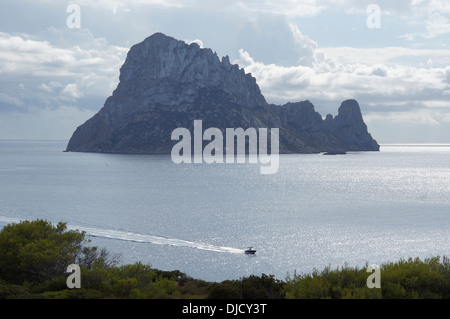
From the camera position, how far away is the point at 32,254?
31.4 metres

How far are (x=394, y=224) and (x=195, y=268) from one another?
5153 cm

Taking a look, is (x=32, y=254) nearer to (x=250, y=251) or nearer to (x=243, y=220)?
(x=250, y=251)

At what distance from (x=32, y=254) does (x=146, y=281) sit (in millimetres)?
9708

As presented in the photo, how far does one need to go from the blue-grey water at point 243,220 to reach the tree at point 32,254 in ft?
59.1

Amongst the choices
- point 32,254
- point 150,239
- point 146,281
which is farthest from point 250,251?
point 32,254

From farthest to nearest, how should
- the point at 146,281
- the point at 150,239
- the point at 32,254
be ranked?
the point at 150,239 < the point at 32,254 < the point at 146,281

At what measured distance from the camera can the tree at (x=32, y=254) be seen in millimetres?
31578

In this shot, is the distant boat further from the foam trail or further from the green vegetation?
the green vegetation

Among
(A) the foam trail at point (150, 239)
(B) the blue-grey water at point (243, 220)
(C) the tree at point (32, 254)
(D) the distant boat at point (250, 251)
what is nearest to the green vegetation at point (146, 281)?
(C) the tree at point (32, 254)

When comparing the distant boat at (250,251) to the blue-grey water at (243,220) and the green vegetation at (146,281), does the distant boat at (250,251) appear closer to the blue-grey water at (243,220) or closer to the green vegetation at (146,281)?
the blue-grey water at (243,220)

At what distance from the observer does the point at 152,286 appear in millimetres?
26688
